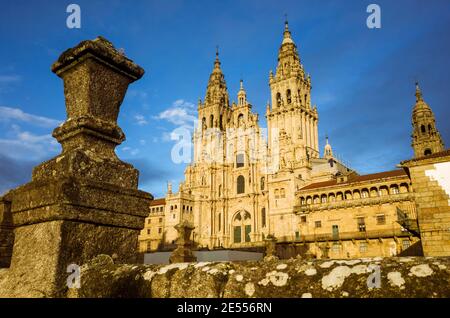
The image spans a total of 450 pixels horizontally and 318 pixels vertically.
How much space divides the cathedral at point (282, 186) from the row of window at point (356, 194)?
107 millimetres

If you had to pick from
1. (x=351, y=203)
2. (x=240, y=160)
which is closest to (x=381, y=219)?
(x=351, y=203)

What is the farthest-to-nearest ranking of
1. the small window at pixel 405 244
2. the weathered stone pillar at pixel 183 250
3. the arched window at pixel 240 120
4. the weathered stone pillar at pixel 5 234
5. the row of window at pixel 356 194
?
the arched window at pixel 240 120 → the row of window at pixel 356 194 → the small window at pixel 405 244 → the weathered stone pillar at pixel 183 250 → the weathered stone pillar at pixel 5 234

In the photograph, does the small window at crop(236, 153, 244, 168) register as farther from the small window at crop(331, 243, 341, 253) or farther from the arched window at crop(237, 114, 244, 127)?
the small window at crop(331, 243, 341, 253)

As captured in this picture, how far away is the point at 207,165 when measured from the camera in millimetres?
59438

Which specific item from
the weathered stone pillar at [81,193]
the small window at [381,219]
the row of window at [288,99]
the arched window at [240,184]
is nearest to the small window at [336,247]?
the small window at [381,219]

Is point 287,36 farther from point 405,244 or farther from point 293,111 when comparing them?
point 405,244

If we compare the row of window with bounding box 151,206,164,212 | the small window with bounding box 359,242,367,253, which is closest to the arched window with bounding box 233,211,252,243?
the row of window with bounding box 151,206,164,212

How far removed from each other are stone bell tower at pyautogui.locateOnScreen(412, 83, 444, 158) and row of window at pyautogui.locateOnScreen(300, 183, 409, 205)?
1725cm

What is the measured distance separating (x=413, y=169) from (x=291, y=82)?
4052cm

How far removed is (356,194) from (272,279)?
40132mm

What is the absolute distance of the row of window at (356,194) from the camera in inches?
1455

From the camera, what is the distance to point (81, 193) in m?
3.02

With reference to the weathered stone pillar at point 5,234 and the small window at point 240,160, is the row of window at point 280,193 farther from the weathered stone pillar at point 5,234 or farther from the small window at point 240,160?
the weathered stone pillar at point 5,234
